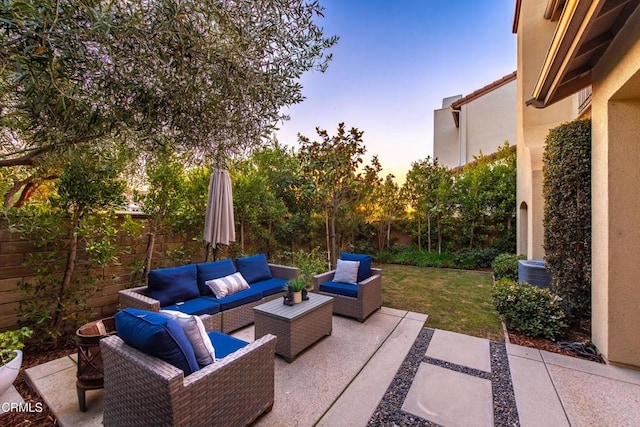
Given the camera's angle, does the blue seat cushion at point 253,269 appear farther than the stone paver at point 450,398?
Yes

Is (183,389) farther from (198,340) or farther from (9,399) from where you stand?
(9,399)

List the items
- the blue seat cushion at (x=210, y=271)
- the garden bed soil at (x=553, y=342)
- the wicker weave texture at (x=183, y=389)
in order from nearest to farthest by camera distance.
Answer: the wicker weave texture at (x=183, y=389)
the garden bed soil at (x=553, y=342)
the blue seat cushion at (x=210, y=271)

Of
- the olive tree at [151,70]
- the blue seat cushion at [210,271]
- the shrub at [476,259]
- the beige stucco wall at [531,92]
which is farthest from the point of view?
the shrub at [476,259]

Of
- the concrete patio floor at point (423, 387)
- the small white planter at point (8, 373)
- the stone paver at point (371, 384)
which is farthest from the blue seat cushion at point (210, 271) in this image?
the stone paver at point (371, 384)

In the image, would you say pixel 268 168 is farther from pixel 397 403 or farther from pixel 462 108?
pixel 462 108

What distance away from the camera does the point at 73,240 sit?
3768mm

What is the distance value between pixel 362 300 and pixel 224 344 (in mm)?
2529

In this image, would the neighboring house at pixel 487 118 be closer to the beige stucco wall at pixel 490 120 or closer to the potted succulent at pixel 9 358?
the beige stucco wall at pixel 490 120

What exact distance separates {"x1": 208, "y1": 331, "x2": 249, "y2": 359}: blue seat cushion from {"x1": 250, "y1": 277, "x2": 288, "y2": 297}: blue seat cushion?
1832mm

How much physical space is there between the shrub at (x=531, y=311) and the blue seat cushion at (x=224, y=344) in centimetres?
411

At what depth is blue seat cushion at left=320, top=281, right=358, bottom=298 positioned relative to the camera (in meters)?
4.82

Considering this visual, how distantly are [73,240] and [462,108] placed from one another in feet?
54.3

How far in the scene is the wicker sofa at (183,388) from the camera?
1.86 meters

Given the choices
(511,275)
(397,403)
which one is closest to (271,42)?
(397,403)
